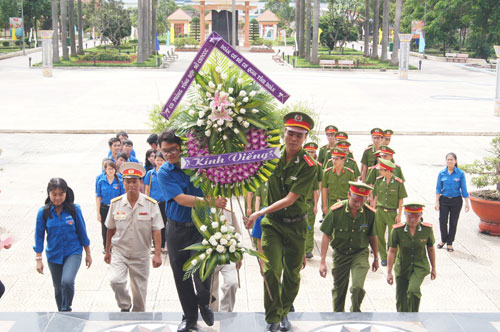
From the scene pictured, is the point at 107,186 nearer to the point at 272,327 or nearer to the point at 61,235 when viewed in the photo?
the point at 61,235

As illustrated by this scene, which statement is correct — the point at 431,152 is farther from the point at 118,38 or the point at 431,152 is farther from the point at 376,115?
the point at 118,38

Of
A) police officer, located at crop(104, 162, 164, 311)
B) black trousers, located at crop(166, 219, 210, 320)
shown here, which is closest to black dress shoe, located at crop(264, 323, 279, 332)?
black trousers, located at crop(166, 219, 210, 320)

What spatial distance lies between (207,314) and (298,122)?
192 centimetres

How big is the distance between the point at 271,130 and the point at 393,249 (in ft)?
7.74

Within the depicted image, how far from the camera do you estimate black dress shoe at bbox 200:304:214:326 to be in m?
5.75

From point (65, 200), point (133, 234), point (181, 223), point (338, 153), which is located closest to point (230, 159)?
point (181, 223)

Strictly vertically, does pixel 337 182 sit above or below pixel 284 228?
below

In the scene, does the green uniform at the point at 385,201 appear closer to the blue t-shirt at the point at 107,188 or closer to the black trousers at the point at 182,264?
the blue t-shirt at the point at 107,188

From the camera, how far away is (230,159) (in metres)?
5.22

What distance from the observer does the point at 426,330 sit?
5.95 meters

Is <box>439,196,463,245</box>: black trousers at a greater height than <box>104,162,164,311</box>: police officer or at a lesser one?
lesser

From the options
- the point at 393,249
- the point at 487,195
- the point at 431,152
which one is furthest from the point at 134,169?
the point at 431,152

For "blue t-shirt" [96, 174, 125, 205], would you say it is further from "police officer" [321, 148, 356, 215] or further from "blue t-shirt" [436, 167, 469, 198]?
"blue t-shirt" [436, 167, 469, 198]

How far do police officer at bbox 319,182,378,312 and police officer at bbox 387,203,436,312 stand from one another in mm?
324
